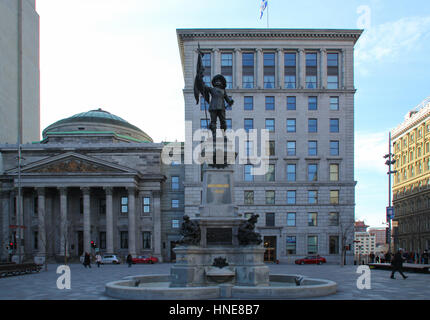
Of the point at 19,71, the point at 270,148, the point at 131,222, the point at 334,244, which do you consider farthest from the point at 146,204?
the point at 19,71

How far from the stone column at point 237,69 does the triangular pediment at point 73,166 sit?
62.7ft

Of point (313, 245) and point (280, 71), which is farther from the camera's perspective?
point (280, 71)

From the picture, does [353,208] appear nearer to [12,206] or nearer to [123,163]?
[123,163]

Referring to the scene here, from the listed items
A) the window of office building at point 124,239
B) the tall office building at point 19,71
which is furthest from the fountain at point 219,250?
the tall office building at point 19,71

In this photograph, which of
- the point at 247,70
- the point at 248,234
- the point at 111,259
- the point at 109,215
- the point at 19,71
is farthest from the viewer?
the point at 19,71

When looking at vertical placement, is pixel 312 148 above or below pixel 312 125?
below

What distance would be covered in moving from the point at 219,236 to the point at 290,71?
52220mm

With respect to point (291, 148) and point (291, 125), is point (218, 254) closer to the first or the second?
point (291, 148)

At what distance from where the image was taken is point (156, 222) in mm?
70438

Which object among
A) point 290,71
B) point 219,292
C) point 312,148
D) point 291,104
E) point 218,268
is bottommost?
point 219,292

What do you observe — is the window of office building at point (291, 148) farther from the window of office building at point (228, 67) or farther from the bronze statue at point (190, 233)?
the bronze statue at point (190, 233)

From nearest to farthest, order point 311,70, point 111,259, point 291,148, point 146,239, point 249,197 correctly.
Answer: point 111,259
point 249,197
point 291,148
point 311,70
point 146,239

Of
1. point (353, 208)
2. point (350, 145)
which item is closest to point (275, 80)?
point (350, 145)

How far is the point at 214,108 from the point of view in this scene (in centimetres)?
2067
